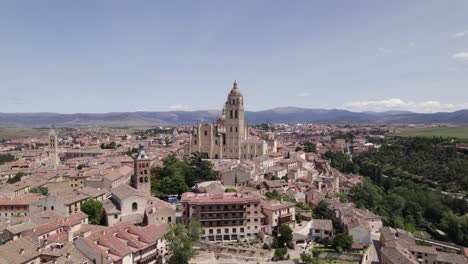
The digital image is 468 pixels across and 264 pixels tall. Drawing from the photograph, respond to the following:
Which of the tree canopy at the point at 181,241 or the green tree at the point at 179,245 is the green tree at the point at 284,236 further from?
the green tree at the point at 179,245

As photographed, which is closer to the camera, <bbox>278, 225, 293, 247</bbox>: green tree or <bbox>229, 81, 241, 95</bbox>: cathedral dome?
<bbox>278, 225, 293, 247</bbox>: green tree

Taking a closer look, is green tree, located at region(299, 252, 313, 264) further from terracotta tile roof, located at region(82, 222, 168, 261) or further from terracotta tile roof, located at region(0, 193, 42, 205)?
terracotta tile roof, located at region(0, 193, 42, 205)

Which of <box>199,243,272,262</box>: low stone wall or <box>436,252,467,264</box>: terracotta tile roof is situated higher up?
<box>199,243,272,262</box>: low stone wall

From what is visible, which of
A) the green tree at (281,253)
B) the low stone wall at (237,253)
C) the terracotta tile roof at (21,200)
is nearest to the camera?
the low stone wall at (237,253)

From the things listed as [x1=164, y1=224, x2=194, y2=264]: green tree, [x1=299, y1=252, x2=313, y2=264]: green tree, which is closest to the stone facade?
[x1=164, y1=224, x2=194, y2=264]: green tree

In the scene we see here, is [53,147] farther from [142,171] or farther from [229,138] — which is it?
[142,171]

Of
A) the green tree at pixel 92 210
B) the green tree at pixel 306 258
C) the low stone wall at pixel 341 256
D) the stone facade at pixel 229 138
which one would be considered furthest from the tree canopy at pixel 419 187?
the green tree at pixel 92 210
